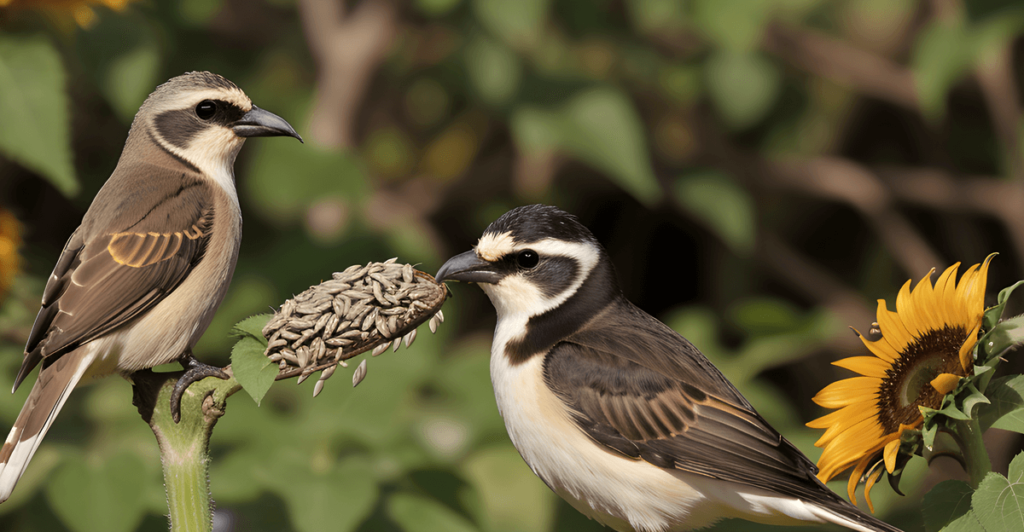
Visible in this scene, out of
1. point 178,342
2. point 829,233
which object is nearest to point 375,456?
point 178,342

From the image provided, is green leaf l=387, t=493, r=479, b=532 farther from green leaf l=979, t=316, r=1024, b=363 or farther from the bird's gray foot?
green leaf l=979, t=316, r=1024, b=363

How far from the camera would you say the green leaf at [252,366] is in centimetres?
131

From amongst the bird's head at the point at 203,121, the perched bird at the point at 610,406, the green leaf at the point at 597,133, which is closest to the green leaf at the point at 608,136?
the green leaf at the point at 597,133

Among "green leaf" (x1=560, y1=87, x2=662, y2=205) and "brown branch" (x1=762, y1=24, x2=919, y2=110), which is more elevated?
"brown branch" (x1=762, y1=24, x2=919, y2=110)

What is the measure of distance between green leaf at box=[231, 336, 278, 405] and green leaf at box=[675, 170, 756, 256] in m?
2.73

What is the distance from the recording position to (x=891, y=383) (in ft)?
5.01

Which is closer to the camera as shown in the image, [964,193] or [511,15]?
[511,15]

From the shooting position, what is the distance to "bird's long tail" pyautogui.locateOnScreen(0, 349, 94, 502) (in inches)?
56.7

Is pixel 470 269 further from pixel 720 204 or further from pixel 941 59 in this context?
pixel 941 59

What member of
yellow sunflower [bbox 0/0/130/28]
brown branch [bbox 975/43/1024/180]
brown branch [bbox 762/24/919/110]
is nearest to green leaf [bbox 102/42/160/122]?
yellow sunflower [bbox 0/0/130/28]

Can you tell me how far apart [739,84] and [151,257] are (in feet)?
9.33

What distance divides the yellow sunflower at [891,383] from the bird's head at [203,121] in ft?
4.34

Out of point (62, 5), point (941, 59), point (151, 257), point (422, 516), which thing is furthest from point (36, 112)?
point (941, 59)

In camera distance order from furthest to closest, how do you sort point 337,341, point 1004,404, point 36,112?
point 36,112
point 1004,404
point 337,341
